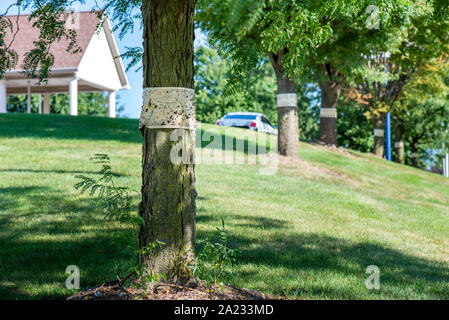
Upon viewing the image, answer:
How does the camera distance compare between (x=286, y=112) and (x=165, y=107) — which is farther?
(x=286, y=112)

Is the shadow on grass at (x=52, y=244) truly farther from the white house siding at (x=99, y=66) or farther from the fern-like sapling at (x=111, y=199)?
the white house siding at (x=99, y=66)

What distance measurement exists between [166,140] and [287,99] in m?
11.6

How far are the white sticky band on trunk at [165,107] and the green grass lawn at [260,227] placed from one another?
3.33 feet

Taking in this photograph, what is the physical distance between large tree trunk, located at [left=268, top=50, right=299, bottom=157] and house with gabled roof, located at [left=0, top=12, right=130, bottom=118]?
1169 centimetres

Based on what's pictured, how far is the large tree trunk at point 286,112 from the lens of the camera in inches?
586

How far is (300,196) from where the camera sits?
10.2 m

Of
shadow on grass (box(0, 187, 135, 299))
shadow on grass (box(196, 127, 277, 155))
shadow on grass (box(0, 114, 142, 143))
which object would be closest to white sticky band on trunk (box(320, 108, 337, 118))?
shadow on grass (box(196, 127, 277, 155))

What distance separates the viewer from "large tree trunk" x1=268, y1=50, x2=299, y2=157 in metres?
14.9

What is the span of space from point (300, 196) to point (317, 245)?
3.91m

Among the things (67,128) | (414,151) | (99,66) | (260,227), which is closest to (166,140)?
(260,227)

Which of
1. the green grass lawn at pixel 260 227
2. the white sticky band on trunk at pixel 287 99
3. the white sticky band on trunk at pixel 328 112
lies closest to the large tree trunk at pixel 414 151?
the white sticky band on trunk at pixel 328 112

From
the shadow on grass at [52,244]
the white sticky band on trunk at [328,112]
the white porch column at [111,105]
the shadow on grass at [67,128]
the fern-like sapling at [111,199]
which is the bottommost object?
the shadow on grass at [52,244]

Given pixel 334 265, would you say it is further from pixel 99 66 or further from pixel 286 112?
pixel 99 66

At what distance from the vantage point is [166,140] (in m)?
3.67
